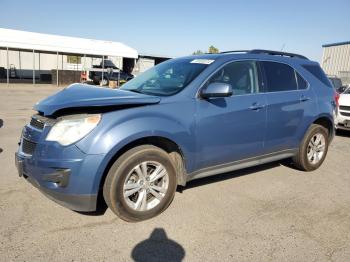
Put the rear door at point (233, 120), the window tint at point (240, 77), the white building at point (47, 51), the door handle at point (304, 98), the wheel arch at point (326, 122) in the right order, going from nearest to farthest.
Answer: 1. the rear door at point (233, 120)
2. the window tint at point (240, 77)
3. the door handle at point (304, 98)
4. the wheel arch at point (326, 122)
5. the white building at point (47, 51)

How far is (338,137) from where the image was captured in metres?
9.31

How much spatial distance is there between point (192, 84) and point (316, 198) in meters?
2.30

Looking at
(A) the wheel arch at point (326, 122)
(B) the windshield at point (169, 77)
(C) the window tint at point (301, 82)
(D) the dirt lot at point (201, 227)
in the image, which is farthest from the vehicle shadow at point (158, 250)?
(A) the wheel arch at point (326, 122)

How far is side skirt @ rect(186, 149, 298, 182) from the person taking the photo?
4.07 m

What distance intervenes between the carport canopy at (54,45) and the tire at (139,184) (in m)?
23.5

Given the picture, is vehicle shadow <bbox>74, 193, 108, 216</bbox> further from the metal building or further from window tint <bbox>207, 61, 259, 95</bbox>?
the metal building

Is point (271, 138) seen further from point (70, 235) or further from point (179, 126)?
point (70, 235)

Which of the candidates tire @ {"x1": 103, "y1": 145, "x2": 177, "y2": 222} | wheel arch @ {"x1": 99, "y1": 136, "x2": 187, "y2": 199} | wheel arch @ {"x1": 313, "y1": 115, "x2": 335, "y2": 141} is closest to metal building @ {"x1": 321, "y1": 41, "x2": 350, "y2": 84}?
wheel arch @ {"x1": 313, "y1": 115, "x2": 335, "y2": 141}

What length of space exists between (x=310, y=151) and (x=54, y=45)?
944 inches

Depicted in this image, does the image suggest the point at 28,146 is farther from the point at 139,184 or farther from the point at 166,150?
the point at 166,150

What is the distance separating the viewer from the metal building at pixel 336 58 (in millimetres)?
30344

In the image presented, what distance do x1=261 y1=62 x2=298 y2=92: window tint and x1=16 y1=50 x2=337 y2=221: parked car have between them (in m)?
0.02

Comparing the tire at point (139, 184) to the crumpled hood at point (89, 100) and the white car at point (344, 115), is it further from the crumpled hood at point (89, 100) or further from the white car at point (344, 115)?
the white car at point (344, 115)

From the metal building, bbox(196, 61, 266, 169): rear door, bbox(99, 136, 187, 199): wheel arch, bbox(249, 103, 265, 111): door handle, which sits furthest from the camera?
the metal building
